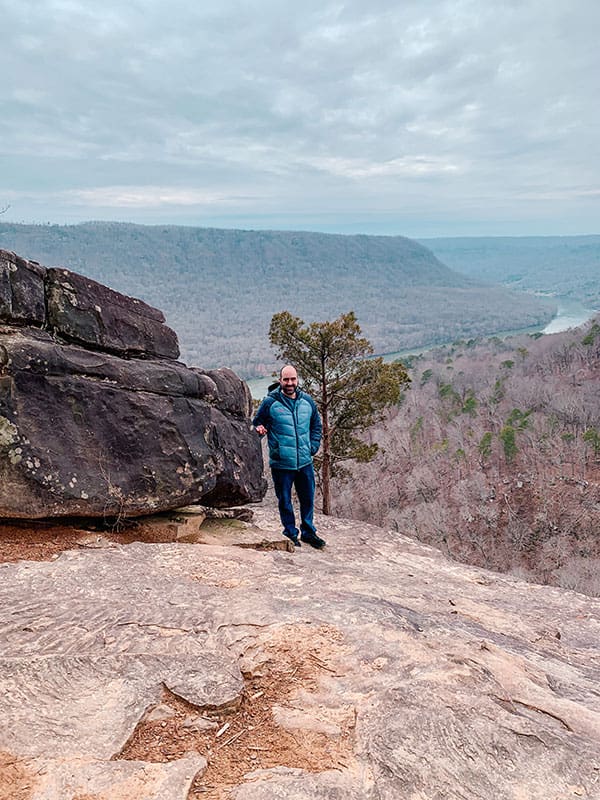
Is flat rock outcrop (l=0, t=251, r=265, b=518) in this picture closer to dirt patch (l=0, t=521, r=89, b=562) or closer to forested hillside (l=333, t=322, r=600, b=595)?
dirt patch (l=0, t=521, r=89, b=562)

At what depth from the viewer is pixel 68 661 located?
4.22m

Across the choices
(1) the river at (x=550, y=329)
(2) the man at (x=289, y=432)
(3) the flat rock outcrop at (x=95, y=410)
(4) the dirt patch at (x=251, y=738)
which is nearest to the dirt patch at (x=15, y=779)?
(4) the dirt patch at (x=251, y=738)

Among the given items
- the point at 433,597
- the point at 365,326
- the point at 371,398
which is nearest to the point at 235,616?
the point at 433,597

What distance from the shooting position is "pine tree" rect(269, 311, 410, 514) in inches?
661

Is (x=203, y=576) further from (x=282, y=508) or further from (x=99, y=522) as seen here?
(x=282, y=508)

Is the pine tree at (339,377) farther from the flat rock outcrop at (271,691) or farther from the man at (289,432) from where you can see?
the flat rock outcrop at (271,691)

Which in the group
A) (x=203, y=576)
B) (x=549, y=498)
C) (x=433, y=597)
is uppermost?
(x=203, y=576)

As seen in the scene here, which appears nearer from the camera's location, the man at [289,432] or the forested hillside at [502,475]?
the man at [289,432]

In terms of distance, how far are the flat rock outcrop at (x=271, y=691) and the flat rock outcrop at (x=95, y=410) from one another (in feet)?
3.91

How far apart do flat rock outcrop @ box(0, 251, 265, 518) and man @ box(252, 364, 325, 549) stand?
1.13 m

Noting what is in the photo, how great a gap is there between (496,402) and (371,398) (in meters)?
49.4

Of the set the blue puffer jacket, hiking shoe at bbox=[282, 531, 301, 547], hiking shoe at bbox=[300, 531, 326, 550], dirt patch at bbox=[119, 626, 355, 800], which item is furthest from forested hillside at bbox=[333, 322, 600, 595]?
dirt patch at bbox=[119, 626, 355, 800]

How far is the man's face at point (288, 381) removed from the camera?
8.14 metres

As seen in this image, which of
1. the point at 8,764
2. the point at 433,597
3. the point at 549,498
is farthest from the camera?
the point at 549,498
